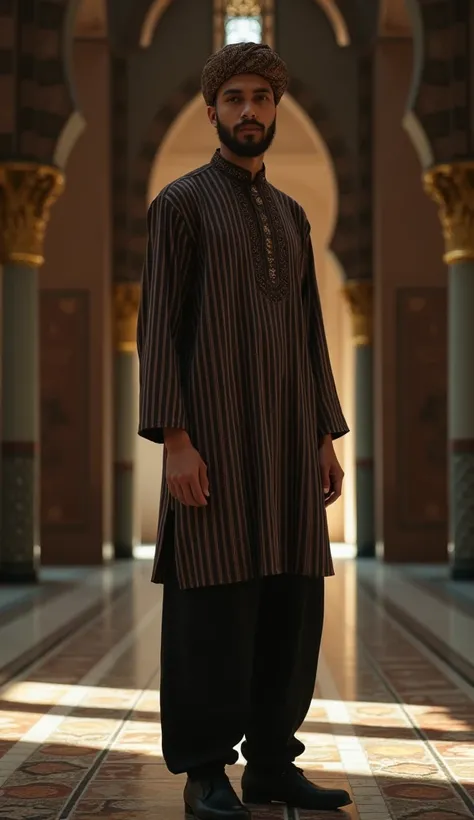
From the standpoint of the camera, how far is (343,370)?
1973cm

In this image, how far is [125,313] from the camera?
590 inches

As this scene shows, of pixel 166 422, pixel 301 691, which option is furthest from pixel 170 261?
pixel 301 691

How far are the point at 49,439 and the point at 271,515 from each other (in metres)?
10.9

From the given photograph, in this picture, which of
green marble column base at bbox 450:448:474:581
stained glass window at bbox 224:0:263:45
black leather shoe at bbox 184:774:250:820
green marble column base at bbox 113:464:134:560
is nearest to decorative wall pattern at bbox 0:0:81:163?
green marble column base at bbox 450:448:474:581

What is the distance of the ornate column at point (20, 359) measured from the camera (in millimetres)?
10461

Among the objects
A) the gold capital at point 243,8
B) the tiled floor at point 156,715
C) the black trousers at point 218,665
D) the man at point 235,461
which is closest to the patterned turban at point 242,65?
the man at point 235,461

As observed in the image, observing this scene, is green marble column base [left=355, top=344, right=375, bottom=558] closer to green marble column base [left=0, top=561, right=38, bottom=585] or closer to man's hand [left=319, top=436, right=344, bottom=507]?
green marble column base [left=0, top=561, right=38, bottom=585]

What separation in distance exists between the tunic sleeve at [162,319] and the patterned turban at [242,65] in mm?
287

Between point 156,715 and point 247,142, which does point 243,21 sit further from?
point 247,142

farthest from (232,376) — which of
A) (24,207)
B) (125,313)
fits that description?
(125,313)

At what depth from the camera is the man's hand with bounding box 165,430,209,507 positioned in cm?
284

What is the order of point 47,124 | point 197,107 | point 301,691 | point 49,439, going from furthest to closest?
point 197,107
point 49,439
point 47,124
point 301,691

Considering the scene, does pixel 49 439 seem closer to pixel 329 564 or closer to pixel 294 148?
pixel 294 148

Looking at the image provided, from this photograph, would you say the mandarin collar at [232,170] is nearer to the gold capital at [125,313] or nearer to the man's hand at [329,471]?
Answer: the man's hand at [329,471]
